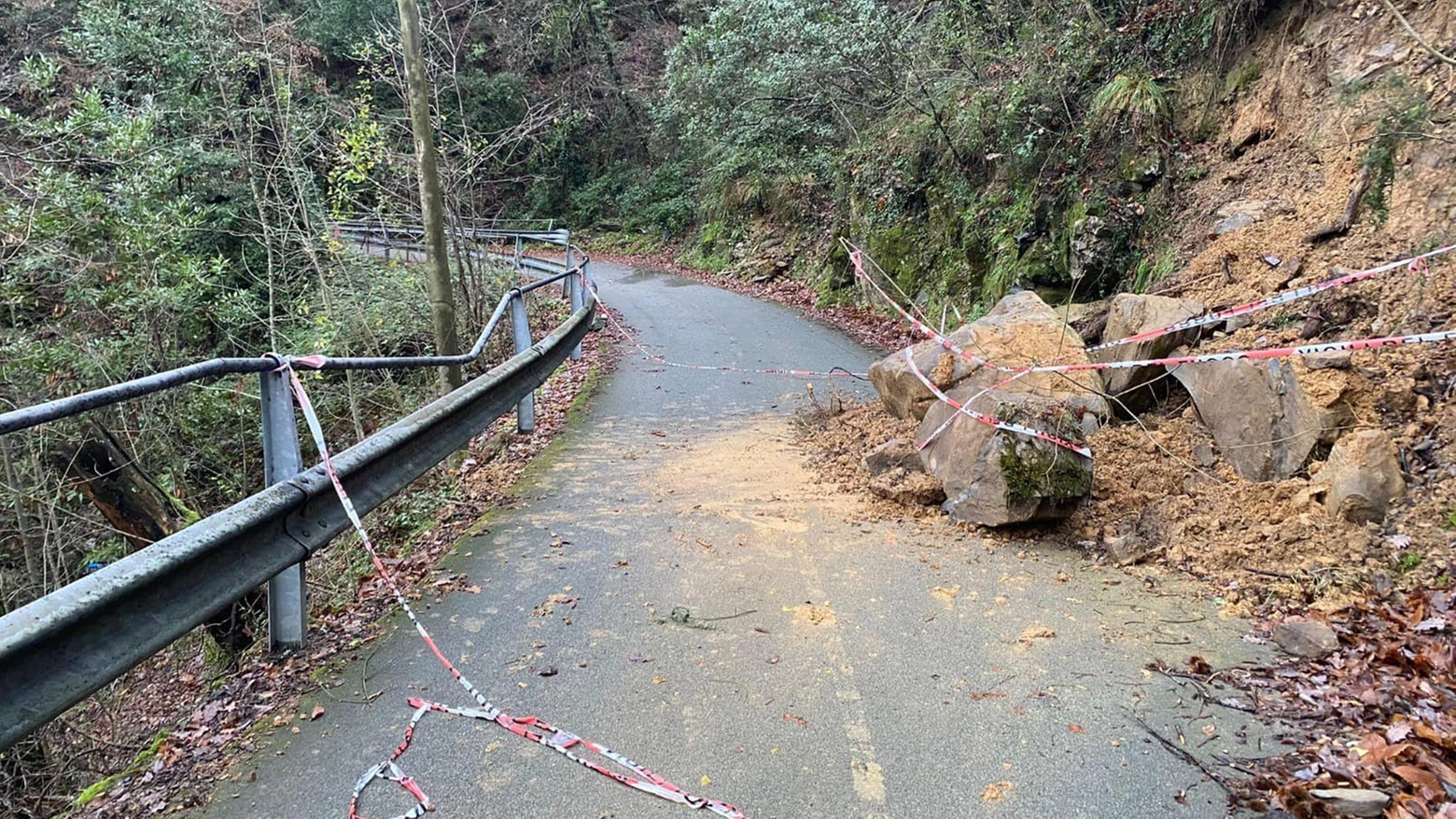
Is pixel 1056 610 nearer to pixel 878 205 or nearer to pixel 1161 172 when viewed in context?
pixel 1161 172

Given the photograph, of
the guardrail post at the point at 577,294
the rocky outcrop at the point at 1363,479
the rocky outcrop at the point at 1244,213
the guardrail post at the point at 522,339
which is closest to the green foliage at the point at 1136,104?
the rocky outcrop at the point at 1244,213

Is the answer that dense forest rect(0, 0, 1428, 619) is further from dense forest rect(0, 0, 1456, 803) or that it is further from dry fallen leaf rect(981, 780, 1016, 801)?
dry fallen leaf rect(981, 780, 1016, 801)

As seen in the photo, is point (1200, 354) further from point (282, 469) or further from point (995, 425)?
point (282, 469)

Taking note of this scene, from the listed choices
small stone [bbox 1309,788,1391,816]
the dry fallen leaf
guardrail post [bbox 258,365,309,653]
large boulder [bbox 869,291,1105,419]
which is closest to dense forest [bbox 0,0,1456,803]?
guardrail post [bbox 258,365,309,653]

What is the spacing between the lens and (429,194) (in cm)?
876

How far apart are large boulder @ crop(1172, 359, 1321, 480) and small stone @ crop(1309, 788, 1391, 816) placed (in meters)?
2.81

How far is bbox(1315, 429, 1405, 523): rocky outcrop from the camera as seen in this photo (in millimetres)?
4246

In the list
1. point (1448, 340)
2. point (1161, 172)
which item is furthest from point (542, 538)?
point (1161, 172)

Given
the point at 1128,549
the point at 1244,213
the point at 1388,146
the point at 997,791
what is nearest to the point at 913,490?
the point at 1128,549

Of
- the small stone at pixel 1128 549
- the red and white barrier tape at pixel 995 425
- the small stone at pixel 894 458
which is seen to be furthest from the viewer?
the small stone at pixel 894 458

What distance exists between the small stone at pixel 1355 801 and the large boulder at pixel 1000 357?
3.67 m

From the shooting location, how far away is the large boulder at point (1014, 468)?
491cm

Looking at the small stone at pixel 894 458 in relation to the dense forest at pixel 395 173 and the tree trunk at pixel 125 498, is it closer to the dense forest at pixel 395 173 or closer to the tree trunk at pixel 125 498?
the dense forest at pixel 395 173

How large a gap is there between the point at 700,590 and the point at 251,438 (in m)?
8.85
